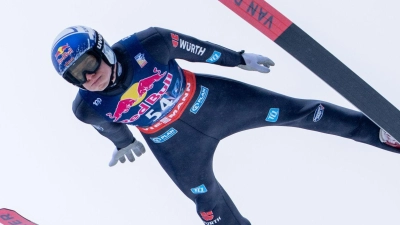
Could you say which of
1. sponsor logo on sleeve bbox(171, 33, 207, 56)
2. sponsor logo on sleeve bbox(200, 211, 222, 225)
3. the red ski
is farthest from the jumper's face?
sponsor logo on sleeve bbox(200, 211, 222, 225)

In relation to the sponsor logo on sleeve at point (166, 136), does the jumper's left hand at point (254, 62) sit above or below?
above

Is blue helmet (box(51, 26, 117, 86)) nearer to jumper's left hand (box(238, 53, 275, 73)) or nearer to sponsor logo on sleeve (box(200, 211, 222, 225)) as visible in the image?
jumper's left hand (box(238, 53, 275, 73))

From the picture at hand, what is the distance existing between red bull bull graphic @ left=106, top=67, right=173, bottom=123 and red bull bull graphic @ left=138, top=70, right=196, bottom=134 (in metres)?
0.11

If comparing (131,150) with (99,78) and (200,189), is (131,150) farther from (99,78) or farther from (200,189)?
Result: (99,78)

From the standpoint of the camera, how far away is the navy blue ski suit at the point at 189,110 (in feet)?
10.2

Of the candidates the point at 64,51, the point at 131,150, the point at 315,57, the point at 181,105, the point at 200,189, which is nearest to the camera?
the point at 64,51

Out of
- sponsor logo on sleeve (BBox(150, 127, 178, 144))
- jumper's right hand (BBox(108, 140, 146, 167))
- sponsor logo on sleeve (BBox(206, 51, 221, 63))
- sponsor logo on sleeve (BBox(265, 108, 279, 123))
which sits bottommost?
jumper's right hand (BBox(108, 140, 146, 167))

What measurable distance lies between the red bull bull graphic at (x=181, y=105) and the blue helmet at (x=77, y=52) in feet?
1.40

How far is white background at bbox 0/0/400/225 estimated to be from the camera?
12.0 feet

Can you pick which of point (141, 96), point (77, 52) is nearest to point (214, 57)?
point (141, 96)

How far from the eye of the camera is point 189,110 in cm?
328

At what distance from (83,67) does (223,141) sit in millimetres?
1215

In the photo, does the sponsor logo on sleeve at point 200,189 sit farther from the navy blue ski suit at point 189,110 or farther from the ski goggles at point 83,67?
the ski goggles at point 83,67

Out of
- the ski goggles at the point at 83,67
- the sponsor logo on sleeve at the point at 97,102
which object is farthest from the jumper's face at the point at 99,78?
the sponsor logo on sleeve at the point at 97,102
